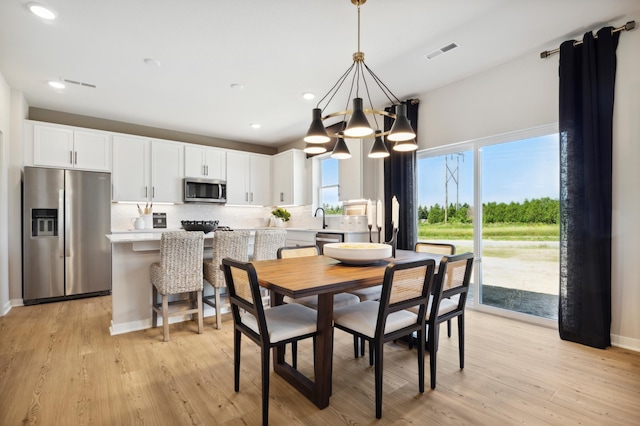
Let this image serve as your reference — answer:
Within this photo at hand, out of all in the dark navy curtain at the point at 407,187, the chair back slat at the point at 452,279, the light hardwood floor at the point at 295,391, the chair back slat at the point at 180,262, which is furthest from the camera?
the dark navy curtain at the point at 407,187

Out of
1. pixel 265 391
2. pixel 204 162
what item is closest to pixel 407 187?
pixel 265 391

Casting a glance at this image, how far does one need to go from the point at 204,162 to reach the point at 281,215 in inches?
67.5

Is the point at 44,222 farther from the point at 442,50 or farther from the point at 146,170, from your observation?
the point at 442,50

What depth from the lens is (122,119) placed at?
200 inches

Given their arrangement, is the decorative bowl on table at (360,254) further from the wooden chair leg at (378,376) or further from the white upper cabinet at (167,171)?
the white upper cabinet at (167,171)

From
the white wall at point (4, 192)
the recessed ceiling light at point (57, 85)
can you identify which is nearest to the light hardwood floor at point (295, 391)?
the white wall at point (4, 192)

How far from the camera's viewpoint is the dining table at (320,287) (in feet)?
5.15

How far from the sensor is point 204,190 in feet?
18.7

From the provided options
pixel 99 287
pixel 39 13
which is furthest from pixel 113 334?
pixel 39 13

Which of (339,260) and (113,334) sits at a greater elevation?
(339,260)

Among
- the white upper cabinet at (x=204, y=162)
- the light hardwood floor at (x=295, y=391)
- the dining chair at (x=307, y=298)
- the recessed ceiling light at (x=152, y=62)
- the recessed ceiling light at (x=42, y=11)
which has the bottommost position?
the light hardwood floor at (x=295, y=391)

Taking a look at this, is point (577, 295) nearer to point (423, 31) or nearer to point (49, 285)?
point (423, 31)

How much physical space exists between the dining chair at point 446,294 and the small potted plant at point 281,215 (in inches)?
168

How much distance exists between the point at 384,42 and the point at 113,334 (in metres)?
3.69
